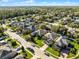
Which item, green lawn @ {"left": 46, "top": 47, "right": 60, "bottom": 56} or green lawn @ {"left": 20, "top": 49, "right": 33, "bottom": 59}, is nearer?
green lawn @ {"left": 20, "top": 49, "right": 33, "bottom": 59}

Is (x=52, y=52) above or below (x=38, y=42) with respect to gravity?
below

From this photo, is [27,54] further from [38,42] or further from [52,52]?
[38,42]

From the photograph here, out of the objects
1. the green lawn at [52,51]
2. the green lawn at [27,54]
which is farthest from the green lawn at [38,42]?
the green lawn at [27,54]

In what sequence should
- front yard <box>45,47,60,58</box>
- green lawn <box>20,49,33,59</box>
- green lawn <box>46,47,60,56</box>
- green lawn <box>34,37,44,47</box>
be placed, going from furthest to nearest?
green lawn <box>34,37,44,47</box>, green lawn <box>46,47,60,56</box>, front yard <box>45,47,60,58</box>, green lawn <box>20,49,33,59</box>

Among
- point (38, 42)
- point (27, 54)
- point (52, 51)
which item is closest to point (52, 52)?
point (52, 51)

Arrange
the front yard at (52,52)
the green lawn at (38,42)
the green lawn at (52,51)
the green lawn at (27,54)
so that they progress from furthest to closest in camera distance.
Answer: the green lawn at (38,42)
the green lawn at (52,51)
the front yard at (52,52)
the green lawn at (27,54)

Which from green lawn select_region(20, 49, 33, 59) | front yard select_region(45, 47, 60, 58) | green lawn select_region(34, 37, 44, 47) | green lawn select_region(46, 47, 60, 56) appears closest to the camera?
green lawn select_region(20, 49, 33, 59)

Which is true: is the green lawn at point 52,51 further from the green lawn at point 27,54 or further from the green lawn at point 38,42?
the green lawn at point 27,54

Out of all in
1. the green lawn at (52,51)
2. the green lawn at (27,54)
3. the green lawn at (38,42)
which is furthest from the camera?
the green lawn at (38,42)

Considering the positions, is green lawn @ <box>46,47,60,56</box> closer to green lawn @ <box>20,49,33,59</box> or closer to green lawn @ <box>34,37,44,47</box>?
green lawn @ <box>34,37,44,47</box>

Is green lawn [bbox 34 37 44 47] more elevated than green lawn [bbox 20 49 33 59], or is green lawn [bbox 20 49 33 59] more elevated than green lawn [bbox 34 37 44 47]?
green lawn [bbox 34 37 44 47]

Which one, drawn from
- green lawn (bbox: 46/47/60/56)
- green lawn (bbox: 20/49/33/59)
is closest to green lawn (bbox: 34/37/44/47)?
green lawn (bbox: 46/47/60/56)

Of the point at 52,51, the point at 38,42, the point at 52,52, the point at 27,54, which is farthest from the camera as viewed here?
the point at 38,42
